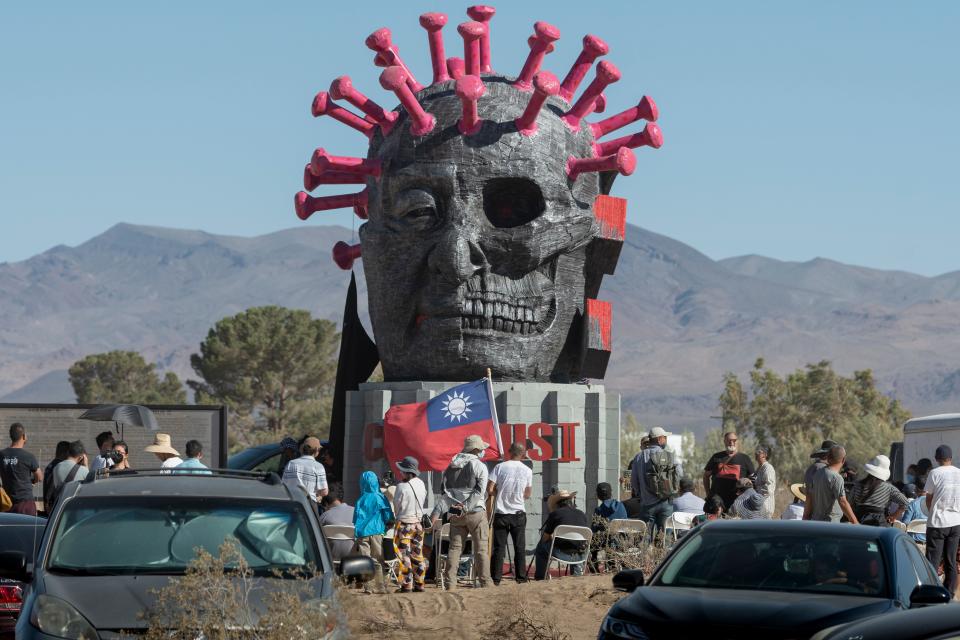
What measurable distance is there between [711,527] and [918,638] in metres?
2.78

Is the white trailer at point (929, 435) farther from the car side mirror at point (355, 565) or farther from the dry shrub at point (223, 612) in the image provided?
the dry shrub at point (223, 612)

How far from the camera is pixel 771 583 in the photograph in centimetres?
941

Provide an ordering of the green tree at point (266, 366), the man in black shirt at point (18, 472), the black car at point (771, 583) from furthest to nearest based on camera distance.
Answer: the green tree at point (266, 366)
the man in black shirt at point (18, 472)
the black car at point (771, 583)

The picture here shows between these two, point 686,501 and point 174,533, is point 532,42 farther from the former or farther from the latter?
point 174,533

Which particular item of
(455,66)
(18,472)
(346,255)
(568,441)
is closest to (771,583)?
(18,472)

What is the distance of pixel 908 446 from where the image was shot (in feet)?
83.9

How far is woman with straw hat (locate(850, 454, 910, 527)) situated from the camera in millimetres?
15508

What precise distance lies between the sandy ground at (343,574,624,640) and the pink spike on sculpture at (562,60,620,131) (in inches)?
276

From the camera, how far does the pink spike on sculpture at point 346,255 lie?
2189 centimetres

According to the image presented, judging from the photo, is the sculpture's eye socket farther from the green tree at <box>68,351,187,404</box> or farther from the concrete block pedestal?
the green tree at <box>68,351,187,404</box>

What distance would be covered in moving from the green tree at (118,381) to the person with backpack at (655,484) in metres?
62.8

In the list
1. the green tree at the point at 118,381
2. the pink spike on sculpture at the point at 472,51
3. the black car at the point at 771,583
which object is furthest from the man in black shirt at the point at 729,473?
the green tree at the point at 118,381

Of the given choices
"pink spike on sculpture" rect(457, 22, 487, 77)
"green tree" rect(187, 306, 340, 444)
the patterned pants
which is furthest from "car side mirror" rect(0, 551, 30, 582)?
"green tree" rect(187, 306, 340, 444)

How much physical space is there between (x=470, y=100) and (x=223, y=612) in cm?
1141
